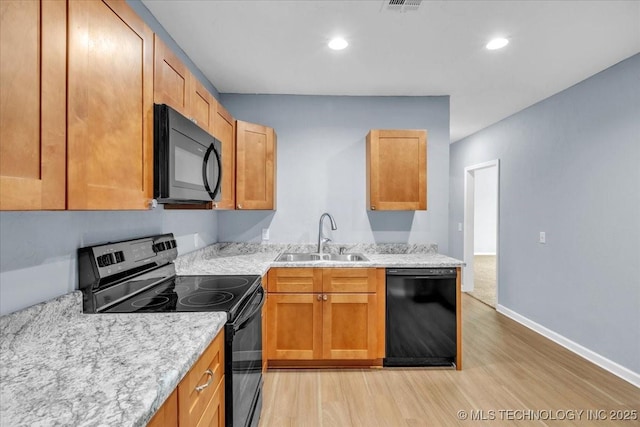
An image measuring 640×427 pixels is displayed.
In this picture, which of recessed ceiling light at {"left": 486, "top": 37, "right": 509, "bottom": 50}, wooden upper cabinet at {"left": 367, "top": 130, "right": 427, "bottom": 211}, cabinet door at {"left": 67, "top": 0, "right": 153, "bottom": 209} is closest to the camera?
cabinet door at {"left": 67, "top": 0, "right": 153, "bottom": 209}

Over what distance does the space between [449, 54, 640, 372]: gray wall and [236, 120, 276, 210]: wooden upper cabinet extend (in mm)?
2907

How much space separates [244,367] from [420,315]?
1.57 metres

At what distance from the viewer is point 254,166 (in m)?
2.76

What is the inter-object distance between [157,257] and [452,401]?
2207 mm

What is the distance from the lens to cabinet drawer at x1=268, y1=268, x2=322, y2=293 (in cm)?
254

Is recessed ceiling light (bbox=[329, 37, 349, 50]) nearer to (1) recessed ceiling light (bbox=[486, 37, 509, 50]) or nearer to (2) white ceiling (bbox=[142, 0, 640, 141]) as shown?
(2) white ceiling (bbox=[142, 0, 640, 141])

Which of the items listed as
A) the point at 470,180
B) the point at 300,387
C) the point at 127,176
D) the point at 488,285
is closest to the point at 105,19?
the point at 127,176

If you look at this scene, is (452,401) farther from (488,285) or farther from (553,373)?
(488,285)

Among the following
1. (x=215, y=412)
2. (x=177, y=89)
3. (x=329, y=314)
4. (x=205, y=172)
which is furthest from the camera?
(x=329, y=314)

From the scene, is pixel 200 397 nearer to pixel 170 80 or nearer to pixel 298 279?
pixel 170 80

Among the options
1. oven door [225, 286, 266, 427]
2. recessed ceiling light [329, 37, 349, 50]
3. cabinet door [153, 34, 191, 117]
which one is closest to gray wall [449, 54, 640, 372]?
recessed ceiling light [329, 37, 349, 50]

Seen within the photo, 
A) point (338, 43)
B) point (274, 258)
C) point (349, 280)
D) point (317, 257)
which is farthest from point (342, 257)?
point (338, 43)

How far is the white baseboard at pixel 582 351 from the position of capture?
7.80ft

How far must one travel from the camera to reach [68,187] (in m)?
0.86
